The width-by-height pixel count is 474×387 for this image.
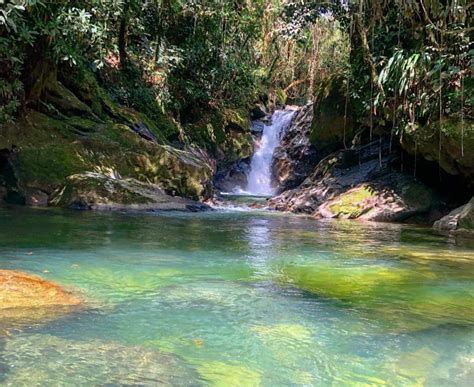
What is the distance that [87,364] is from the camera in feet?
8.72

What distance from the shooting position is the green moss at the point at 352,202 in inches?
454

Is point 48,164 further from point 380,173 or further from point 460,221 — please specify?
point 460,221

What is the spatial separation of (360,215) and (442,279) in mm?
6417

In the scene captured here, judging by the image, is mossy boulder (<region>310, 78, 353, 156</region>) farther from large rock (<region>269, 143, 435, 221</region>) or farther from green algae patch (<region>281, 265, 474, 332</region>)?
green algae patch (<region>281, 265, 474, 332</region>)

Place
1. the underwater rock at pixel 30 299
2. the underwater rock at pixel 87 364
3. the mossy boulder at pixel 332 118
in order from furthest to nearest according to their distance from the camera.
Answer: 1. the mossy boulder at pixel 332 118
2. the underwater rock at pixel 30 299
3. the underwater rock at pixel 87 364

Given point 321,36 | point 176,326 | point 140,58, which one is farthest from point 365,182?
point 321,36

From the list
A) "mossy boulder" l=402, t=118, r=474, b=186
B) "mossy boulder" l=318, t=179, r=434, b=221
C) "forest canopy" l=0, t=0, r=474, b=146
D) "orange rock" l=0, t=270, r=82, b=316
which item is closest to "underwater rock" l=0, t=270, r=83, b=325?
"orange rock" l=0, t=270, r=82, b=316

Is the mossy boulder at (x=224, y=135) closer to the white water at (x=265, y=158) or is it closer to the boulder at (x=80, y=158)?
the white water at (x=265, y=158)

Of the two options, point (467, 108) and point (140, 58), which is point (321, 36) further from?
point (467, 108)

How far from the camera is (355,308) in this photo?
12.9 feet

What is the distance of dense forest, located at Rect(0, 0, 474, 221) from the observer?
383 inches

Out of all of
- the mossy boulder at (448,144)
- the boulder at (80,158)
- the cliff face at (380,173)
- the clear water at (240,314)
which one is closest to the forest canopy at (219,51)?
the mossy boulder at (448,144)

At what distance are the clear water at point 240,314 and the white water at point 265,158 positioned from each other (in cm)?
1256

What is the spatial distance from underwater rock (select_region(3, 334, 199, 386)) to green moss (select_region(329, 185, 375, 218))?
910cm
